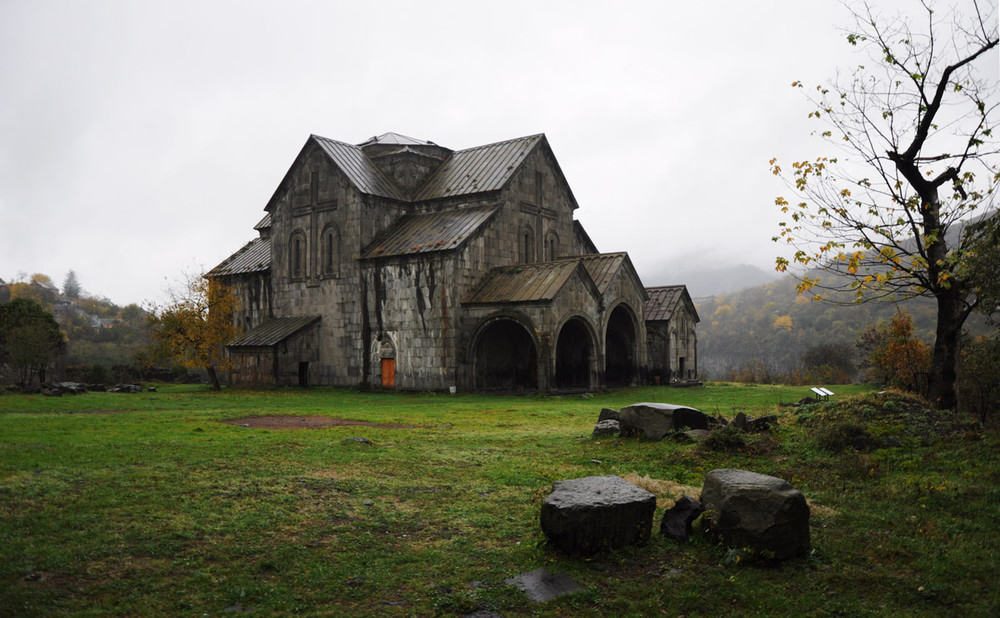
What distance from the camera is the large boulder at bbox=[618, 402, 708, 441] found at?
1365 cm

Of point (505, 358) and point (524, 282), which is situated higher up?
point (524, 282)

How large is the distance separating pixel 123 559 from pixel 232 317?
30.7 m

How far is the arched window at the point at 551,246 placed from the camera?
3388cm

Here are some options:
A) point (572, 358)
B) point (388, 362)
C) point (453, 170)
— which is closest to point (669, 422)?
point (388, 362)

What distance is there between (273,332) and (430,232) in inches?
331

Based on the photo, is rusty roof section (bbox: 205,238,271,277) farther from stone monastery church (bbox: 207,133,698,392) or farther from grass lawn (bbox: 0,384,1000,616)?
grass lawn (bbox: 0,384,1000,616)

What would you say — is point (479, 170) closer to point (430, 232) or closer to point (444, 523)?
point (430, 232)

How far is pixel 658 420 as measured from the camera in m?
13.8

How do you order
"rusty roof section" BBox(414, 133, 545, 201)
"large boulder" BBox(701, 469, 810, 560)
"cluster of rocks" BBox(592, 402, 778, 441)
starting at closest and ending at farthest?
"large boulder" BBox(701, 469, 810, 560) → "cluster of rocks" BBox(592, 402, 778, 441) → "rusty roof section" BBox(414, 133, 545, 201)

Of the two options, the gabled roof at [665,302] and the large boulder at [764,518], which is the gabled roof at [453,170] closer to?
the gabled roof at [665,302]

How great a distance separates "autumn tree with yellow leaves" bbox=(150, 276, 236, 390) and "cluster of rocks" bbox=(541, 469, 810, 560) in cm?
2655

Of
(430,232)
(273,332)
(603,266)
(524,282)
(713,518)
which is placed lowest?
(713,518)

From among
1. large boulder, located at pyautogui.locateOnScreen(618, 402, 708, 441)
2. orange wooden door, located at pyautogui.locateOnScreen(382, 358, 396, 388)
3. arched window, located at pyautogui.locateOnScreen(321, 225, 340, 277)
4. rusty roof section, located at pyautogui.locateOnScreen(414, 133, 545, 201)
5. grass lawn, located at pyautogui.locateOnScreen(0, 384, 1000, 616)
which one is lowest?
grass lawn, located at pyautogui.locateOnScreen(0, 384, 1000, 616)

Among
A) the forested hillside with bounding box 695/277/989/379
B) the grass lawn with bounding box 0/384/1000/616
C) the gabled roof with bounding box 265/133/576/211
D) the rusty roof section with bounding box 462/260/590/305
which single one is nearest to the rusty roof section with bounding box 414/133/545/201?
the gabled roof with bounding box 265/133/576/211
